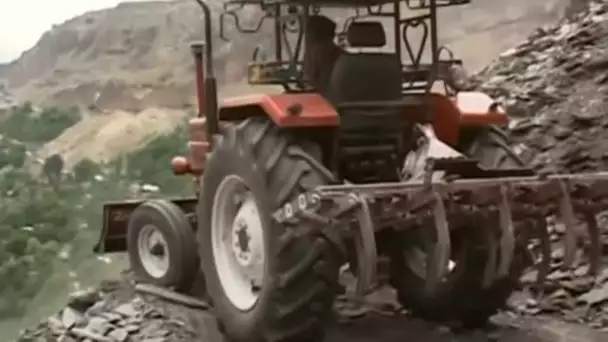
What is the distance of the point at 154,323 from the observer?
4676 mm

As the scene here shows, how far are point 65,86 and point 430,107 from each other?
438cm

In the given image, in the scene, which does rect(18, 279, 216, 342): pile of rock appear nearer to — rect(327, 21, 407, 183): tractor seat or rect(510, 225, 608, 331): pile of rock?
rect(327, 21, 407, 183): tractor seat

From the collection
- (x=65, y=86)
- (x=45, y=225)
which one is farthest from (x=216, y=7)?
(x=45, y=225)

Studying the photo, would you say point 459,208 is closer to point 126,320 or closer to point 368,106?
point 368,106

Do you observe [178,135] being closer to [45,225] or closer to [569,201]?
[45,225]

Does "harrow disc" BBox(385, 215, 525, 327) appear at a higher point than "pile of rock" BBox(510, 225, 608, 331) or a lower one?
higher

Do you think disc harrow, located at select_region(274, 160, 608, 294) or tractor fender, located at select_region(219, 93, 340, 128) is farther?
tractor fender, located at select_region(219, 93, 340, 128)

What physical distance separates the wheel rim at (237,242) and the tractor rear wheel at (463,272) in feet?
2.42

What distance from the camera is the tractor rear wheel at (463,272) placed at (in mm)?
4359

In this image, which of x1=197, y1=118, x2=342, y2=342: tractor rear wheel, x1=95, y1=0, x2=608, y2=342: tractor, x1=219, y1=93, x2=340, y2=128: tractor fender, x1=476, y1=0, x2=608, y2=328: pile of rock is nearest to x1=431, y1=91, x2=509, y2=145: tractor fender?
x1=95, y1=0, x2=608, y2=342: tractor

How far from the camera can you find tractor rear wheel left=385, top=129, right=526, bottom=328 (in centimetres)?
436

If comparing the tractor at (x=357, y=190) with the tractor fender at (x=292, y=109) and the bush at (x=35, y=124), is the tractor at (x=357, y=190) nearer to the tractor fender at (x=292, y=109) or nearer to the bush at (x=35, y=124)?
the tractor fender at (x=292, y=109)

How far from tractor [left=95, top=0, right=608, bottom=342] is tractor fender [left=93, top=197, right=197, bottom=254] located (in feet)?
0.93

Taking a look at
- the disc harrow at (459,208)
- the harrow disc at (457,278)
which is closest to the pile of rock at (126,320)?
the harrow disc at (457,278)
